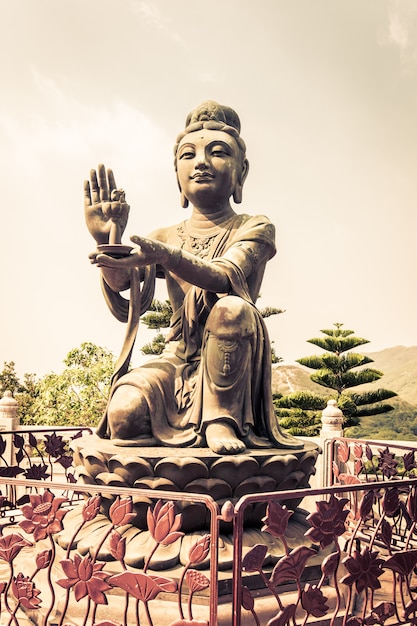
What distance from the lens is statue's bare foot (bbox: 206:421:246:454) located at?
2871 millimetres

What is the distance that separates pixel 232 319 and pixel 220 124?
4.93ft

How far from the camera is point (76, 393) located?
11.2 meters

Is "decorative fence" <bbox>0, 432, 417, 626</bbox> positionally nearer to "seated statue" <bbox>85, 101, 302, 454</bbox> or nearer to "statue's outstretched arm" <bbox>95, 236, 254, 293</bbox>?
"seated statue" <bbox>85, 101, 302, 454</bbox>

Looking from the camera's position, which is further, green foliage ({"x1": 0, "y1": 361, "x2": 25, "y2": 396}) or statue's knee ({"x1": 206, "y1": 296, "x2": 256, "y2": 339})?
green foliage ({"x1": 0, "y1": 361, "x2": 25, "y2": 396})

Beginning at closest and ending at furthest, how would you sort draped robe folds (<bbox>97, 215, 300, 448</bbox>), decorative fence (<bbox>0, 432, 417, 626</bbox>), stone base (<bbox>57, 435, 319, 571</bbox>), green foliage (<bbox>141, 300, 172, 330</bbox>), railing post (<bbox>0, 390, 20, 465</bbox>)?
decorative fence (<bbox>0, 432, 417, 626</bbox>) < stone base (<bbox>57, 435, 319, 571</bbox>) < draped robe folds (<bbox>97, 215, 300, 448</bbox>) < railing post (<bbox>0, 390, 20, 465</bbox>) < green foliage (<bbox>141, 300, 172, 330</bbox>)

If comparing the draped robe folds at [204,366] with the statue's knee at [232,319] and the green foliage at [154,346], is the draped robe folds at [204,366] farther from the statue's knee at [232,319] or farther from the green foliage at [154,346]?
the green foliage at [154,346]

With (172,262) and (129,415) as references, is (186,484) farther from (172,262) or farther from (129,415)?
(172,262)

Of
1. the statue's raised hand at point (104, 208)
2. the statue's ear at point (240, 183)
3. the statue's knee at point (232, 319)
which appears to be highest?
the statue's ear at point (240, 183)

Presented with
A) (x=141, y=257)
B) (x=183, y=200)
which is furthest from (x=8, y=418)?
(x=141, y=257)

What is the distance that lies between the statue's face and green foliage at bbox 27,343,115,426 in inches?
306

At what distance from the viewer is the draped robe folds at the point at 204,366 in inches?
123

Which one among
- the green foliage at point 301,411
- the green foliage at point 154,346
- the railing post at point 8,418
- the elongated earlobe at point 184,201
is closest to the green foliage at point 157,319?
the green foliage at point 154,346

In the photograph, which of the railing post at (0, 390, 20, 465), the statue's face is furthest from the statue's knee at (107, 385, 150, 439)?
the railing post at (0, 390, 20, 465)

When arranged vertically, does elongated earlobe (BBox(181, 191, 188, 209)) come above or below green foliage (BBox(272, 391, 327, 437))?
above
